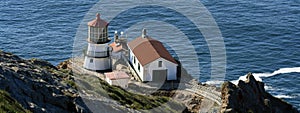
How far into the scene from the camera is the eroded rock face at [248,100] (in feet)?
132

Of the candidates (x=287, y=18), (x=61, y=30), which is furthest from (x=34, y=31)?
(x=287, y=18)

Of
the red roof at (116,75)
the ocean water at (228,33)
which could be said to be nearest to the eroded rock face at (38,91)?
the red roof at (116,75)

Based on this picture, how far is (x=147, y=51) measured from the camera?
52094mm

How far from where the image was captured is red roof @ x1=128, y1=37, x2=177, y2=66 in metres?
50.6

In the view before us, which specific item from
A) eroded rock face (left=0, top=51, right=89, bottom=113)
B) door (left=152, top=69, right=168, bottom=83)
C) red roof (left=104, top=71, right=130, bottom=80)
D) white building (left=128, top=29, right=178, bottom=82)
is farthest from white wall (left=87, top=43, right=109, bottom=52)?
eroded rock face (left=0, top=51, right=89, bottom=113)

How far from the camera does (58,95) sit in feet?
82.7

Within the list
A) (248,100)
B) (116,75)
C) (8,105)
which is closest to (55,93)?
(8,105)

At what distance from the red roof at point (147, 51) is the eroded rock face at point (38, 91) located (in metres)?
22.4

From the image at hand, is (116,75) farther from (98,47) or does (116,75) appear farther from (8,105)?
(8,105)

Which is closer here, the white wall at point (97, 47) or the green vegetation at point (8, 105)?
the green vegetation at point (8, 105)

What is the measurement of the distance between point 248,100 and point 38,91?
21405 mm

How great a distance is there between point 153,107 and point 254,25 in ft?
190

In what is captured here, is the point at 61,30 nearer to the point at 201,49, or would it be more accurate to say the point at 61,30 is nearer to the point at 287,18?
the point at 201,49

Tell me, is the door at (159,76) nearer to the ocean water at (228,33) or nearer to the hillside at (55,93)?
the hillside at (55,93)
